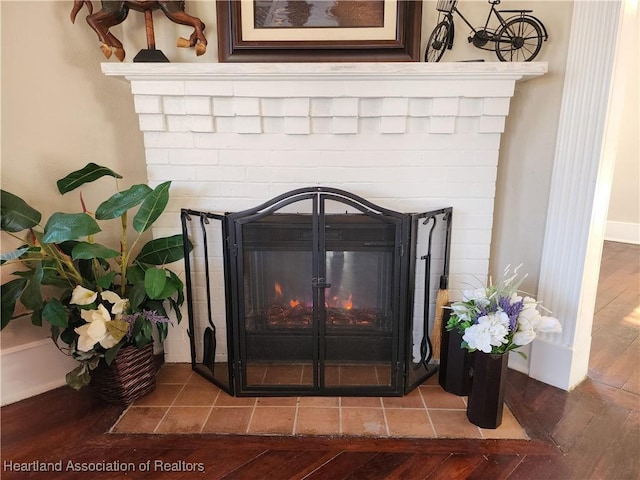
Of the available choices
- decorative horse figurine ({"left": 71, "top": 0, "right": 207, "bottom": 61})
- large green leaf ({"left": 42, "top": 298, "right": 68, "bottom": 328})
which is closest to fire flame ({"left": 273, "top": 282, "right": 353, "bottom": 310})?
large green leaf ({"left": 42, "top": 298, "right": 68, "bottom": 328})

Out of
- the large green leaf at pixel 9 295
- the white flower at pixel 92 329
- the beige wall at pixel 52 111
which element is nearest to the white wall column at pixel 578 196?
the white flower at pixel 92 329

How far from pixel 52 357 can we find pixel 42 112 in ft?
3.50

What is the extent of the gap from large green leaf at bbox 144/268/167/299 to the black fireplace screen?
0.83 feet

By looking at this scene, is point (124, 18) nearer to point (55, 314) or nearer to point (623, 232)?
point (55, 314)

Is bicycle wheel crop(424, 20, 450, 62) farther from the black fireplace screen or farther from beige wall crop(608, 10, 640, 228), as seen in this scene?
beige wall crop(608, 10, 640, 228)

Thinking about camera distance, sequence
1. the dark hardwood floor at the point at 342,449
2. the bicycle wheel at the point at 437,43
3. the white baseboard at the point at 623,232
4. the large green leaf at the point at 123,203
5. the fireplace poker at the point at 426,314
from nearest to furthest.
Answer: the dark hardwood floor at the point at 342,449 → the large green leaf at the point at 123,203 → the bicycle wheel at the point at 437,43 → the fireplace poker at the point at 426,314 → the white baseboard at the point at 623,232

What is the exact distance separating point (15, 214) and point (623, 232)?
5392 millimetres

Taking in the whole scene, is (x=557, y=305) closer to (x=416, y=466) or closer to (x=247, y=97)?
(x=416, y=466)

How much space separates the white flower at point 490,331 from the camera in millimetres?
1532

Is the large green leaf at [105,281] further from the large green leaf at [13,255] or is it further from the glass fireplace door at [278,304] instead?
the glass fireplace door at [278,304]

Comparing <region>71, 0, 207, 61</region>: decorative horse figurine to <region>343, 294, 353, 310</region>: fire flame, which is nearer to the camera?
<region>71, 0, 207, 61</region>: decorative horse figurine

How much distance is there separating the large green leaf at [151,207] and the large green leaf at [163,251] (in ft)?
0.47

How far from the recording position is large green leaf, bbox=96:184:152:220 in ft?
5.42

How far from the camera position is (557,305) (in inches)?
74.8
